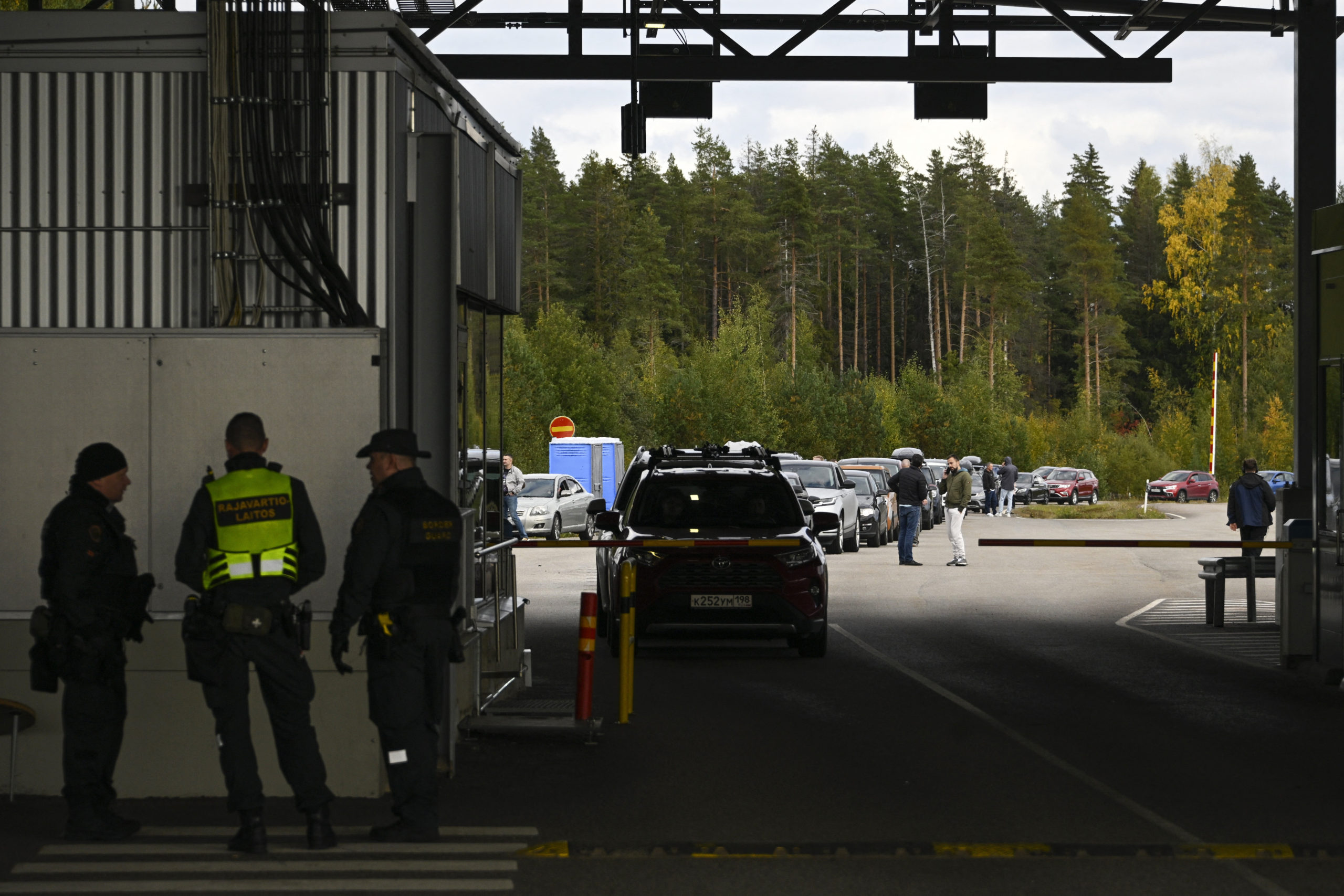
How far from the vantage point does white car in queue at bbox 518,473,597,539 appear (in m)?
37.3

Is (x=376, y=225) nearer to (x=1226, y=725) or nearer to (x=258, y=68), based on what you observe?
(x=258, y=68)

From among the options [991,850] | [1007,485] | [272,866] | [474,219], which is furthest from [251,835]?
[1007,485]

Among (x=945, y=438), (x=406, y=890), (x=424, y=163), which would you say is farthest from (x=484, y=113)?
(x=945, y=438)

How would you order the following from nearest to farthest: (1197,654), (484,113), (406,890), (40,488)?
(406,890), (40,488), (484,113), (1197,654)

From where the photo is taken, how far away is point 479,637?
1077 centimetres

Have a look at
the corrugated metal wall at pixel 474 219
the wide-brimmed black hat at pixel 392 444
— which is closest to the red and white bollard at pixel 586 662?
the corrugated metal wall at pixel 474 219

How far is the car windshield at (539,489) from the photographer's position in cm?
3812

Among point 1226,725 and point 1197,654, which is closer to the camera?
point 1226,725

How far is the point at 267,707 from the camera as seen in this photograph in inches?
296

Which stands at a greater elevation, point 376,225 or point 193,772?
point 376,225

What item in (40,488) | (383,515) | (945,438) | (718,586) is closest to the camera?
(383,515)

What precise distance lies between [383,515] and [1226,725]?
6.63 m

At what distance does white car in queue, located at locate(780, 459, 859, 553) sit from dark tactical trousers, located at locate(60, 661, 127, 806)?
976 inches

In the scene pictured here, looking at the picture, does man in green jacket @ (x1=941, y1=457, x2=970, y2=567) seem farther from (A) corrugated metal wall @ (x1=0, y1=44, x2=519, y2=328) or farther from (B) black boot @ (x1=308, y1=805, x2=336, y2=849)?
(B) black boot @ (x1=308, y1=805, x2=336, y2=849)
